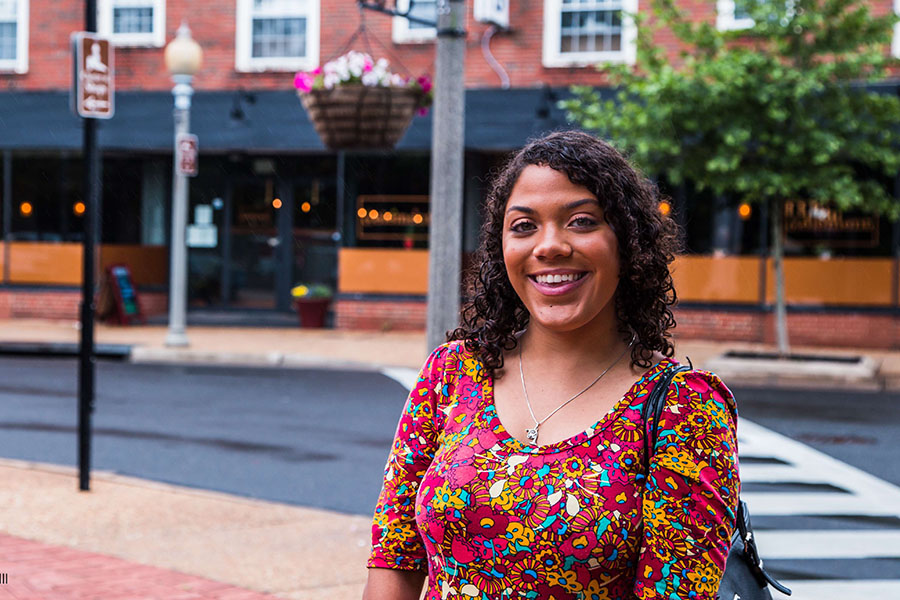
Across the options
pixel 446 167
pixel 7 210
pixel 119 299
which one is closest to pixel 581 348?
pixel 446 167

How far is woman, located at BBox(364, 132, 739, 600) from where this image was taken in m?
2.15

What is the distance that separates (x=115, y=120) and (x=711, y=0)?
10257 mm

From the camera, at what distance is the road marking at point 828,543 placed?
21.4ft

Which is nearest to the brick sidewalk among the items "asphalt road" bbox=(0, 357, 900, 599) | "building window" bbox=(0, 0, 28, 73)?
"asphalt road" bbox=(0, 357, 900, 599)

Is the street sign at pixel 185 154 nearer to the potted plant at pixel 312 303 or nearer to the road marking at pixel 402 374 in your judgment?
the potted plant at pixel 312 303

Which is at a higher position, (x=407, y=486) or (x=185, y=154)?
(x=185, y=154)

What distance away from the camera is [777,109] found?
14.1 m

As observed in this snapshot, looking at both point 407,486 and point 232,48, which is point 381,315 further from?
point 407,486

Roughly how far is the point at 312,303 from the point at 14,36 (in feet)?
24.2

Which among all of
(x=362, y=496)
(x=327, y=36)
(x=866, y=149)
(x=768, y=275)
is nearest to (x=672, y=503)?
(x=362, y=496)

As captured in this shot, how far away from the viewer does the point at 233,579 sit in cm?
549

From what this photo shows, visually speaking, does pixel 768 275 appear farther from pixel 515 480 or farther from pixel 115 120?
pixel 515 480

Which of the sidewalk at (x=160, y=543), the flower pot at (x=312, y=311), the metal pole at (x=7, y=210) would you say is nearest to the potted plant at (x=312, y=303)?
the flower pot at (x=312, y=311)

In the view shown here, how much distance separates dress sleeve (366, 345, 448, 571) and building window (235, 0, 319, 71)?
710 inches
